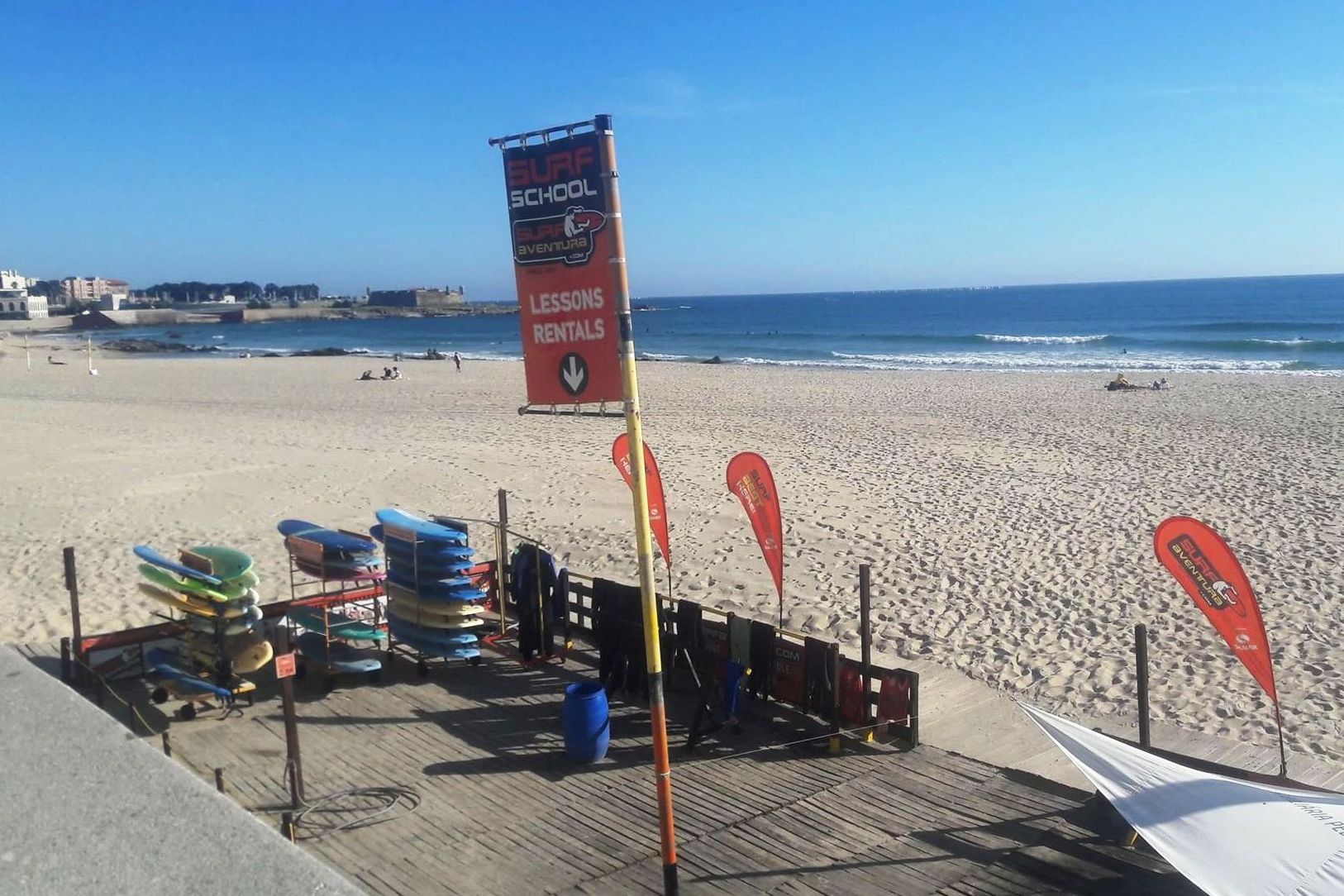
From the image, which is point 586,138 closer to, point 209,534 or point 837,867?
point 837,867

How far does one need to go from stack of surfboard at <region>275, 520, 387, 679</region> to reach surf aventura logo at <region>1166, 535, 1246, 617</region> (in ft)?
18.3

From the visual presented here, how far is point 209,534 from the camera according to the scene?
562 inches

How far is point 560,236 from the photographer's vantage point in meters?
4.78

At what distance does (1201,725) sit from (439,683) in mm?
5763

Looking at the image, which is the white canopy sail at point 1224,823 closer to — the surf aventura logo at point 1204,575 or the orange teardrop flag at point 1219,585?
the orange teardrop flag at point 1219,585

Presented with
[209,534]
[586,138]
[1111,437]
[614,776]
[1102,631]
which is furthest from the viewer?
[1111,437]

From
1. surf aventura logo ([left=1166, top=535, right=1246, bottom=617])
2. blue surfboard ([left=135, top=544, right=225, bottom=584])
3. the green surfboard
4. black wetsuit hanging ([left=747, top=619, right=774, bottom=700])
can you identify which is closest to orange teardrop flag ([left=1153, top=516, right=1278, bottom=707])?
surf aventura logo ([left=1166, top=535, right=1246, bottom=617])

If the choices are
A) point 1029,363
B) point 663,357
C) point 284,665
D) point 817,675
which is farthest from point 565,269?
point 663,357

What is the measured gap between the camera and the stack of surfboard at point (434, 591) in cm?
806

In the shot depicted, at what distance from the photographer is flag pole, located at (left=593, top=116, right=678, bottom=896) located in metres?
4.57

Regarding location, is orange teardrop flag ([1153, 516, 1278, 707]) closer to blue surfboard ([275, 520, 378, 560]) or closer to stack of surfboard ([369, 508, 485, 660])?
stack of surfboard ([369, 508, 485, 660])

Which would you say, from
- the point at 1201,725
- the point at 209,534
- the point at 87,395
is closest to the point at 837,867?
the point at 1201,725

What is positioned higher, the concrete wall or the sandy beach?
the concrete wall

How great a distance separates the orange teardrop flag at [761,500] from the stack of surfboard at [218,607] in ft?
12.2
